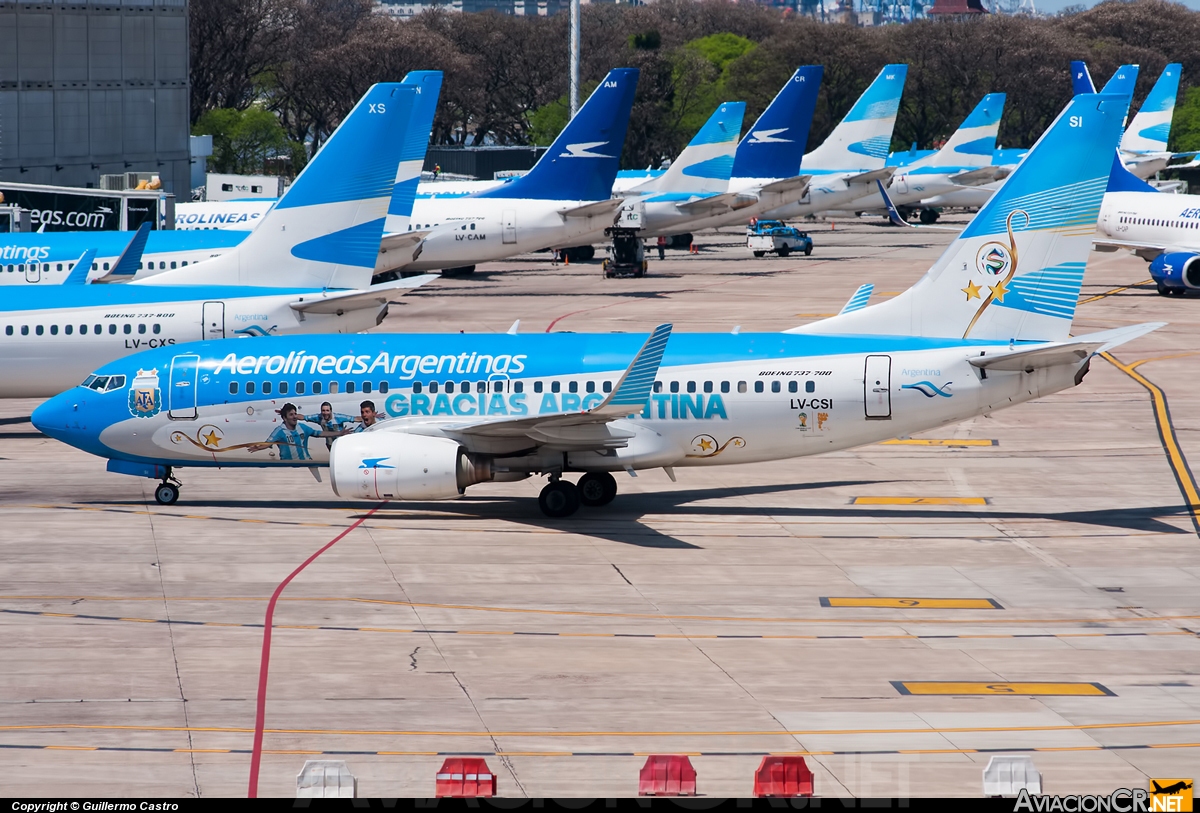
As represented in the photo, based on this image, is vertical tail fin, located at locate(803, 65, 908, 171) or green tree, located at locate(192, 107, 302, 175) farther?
green tree, located at locate(192, 107, 302, 175)

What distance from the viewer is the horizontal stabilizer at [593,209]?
262ft

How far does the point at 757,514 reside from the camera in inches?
1385

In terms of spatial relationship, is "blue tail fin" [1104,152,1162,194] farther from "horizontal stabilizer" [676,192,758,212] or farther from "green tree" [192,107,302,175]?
"green tree" [192,107,302,175]

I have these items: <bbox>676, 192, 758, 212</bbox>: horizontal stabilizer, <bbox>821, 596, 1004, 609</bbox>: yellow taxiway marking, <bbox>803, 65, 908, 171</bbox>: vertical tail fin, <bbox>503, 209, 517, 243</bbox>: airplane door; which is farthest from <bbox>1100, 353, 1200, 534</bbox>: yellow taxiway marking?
<bbox>803, 65, 908, 171</bbox>: vertical tail fin

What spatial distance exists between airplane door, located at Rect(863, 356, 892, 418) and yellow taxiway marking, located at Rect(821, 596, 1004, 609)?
6422 millimetres

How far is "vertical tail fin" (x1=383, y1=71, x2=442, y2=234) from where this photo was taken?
49.7 metres

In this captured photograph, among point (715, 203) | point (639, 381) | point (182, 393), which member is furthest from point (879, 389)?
point (715, 203)

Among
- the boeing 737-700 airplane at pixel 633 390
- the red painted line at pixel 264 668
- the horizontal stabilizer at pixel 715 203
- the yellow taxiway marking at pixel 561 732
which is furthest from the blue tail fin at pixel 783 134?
the yellow taxiway marking at pixel 561 732

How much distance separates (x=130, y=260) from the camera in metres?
54.4

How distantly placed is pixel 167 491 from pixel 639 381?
12.6 meters

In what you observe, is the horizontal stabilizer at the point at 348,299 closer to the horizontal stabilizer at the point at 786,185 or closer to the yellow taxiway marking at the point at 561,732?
the yellow taxiway marking at the point at 561,732

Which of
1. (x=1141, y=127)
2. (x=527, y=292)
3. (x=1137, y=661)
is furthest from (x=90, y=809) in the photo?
(x=1141, y=127)

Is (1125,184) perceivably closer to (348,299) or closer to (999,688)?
(348,299)

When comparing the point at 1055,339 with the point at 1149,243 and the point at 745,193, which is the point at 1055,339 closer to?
the point at 1149,243
